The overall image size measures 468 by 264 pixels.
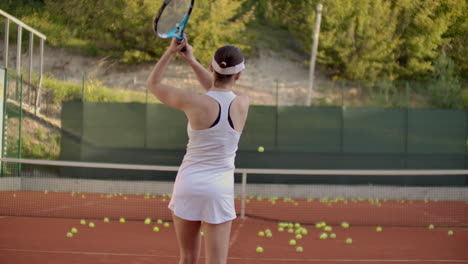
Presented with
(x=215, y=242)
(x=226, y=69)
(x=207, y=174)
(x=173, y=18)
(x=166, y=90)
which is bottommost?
(x=215, y=242)

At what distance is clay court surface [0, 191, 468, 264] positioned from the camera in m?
6.05

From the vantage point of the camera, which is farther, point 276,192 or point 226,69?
point 276,192

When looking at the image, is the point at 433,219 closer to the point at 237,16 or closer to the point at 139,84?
the point at 139,84

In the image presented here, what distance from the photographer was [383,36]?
874 inches

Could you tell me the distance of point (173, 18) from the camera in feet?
10.7

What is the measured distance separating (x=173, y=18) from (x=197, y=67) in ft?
1.18

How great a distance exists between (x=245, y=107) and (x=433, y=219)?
7444mm

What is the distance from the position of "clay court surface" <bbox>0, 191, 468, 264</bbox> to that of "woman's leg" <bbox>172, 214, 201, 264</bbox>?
2.87m

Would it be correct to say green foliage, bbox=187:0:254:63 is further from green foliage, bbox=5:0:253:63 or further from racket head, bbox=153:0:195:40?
racket head, bbox=153:0:195:40

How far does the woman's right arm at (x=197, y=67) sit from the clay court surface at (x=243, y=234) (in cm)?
298

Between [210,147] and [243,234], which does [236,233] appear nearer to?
[243,234]

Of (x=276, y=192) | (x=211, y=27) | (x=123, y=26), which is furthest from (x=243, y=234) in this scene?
(x=123, y=26)

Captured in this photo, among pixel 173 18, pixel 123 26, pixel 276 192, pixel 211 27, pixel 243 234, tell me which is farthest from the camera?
pixel 123 26

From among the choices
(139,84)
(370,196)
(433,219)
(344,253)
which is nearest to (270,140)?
(370,196)
